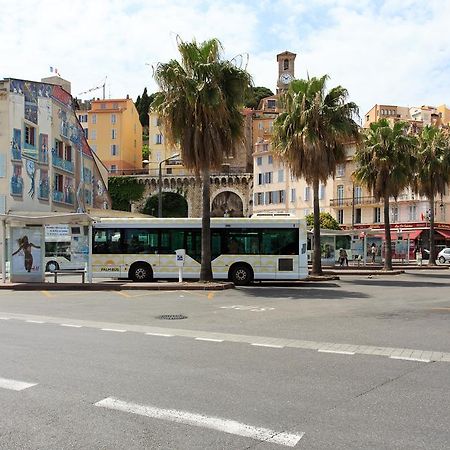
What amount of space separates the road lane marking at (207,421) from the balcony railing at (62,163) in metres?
39.9

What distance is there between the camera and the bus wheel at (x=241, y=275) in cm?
2334

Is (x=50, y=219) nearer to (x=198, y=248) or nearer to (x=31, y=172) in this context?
(x=198, y=248)

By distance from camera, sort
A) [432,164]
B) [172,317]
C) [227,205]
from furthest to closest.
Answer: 1. [227,205]
2. [432,164]
3. [172,317]

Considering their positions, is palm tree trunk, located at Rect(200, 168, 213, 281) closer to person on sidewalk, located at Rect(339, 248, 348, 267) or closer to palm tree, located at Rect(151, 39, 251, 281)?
palm tree, located at Rect(151, 39, 251, 281)

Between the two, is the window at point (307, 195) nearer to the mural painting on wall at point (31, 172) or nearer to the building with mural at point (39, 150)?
the building with mural at point (39, 150)

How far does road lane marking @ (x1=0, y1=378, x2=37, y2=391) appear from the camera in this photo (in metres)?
6.41

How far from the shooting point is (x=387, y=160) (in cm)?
3388

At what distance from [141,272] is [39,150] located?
2162cm

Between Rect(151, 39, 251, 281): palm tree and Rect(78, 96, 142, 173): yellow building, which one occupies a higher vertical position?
Rect(78, 96, 142, 173): yellow building

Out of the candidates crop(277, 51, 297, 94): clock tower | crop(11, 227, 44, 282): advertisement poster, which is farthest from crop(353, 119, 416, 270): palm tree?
crop(277, 51, 297, 94): clock tower

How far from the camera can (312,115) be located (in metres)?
26.6

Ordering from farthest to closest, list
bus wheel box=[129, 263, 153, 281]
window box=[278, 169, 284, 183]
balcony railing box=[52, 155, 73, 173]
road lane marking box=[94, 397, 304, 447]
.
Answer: window box=[278, 169, 284, 183]
balcony railing box=[52, 155, 73, 173]
bus wheel box=[129, 263, 153, 281]
road lane marking box=[94, 397, 304, 447]

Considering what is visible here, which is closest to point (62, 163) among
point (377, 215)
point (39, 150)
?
point (39, 150)

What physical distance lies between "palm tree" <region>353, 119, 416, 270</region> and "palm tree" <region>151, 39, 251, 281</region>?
1433cm
